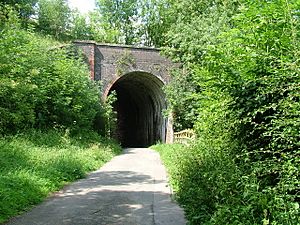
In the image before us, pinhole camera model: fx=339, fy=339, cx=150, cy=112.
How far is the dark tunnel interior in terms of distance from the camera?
2339cm

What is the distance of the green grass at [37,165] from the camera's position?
6.40 metres

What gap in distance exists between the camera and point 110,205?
6484 millimetres

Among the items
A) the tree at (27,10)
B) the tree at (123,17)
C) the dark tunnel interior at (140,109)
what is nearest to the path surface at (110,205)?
the dark tunnel interior at (140,109)

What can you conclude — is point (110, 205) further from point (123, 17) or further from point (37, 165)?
point (123, 17)

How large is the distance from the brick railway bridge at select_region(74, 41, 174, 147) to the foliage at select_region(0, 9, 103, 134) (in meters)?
1.76

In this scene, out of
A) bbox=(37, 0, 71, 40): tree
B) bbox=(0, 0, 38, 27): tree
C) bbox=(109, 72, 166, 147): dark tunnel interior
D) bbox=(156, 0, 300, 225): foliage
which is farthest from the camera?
bbox=(37, 0, 71, 40): tree

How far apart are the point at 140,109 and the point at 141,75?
8.49 metres

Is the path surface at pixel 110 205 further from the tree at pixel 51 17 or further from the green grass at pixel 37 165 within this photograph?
the tree at pixel 51 17

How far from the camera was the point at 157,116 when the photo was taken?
83.0 ft

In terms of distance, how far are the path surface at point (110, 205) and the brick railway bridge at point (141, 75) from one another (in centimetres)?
1129

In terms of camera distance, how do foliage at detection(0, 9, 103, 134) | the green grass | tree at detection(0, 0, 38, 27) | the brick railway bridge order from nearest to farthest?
1. the green grass
2. foliage at detection(0, 9, 103, 134)
3. the brick railway bridge
4. tree at detection(0, 0, 38, 27)

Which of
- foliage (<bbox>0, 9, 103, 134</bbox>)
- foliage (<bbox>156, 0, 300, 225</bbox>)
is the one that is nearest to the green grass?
foliage (<bbox>0, 9, 103, 134</bbox>)

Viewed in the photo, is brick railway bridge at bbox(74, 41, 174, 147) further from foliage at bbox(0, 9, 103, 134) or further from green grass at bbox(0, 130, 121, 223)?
green grass at bbox(0, 130, 121, 223)

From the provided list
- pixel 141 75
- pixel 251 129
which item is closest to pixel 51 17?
pixel 141 75
